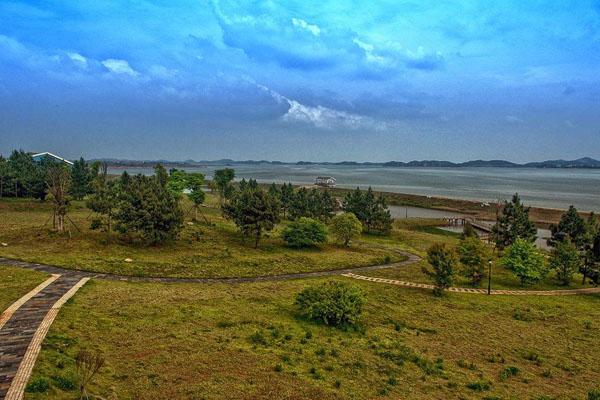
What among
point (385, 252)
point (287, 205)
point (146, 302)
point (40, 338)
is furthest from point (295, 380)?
point (287, 205)

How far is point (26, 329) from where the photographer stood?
21.9m

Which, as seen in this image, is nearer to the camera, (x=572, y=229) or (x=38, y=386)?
(x=38, y=386)

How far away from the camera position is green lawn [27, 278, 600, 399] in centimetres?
1870

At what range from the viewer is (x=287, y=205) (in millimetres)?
91250

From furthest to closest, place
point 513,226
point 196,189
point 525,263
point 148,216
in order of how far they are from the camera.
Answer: point 196,189
point 513,226
point 525,263
point 148,216

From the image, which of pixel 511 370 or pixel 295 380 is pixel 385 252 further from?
pixel 295 380

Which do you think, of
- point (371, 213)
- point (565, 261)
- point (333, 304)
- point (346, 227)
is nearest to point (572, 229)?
point (565, 261)

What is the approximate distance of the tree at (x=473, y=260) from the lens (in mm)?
45188

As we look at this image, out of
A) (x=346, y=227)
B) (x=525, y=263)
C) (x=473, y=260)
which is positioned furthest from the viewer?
(x=346, y=227)

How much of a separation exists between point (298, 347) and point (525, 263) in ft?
112

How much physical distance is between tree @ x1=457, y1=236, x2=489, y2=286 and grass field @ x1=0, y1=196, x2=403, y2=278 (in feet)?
32.8

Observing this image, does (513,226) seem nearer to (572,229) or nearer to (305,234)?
(572,229)

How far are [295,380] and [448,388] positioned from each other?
7.54 metres

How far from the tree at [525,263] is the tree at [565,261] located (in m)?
1.74
